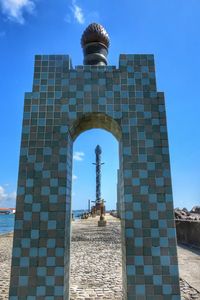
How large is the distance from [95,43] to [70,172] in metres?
3.27

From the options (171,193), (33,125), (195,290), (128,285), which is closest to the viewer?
(128,285)

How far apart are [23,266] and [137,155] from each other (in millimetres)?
2995

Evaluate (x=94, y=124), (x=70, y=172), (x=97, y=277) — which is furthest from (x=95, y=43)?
(x=97, y=277)

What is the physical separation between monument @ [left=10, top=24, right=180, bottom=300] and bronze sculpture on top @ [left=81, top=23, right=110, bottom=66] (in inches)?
7.6

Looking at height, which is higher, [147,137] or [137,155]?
[147,137]

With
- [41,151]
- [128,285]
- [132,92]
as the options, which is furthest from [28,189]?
[132,92]

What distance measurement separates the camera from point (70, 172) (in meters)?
5.66

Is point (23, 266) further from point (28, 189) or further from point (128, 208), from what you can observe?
point (128, 208)

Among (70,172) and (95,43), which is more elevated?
(95,43)

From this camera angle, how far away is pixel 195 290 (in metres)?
7.80

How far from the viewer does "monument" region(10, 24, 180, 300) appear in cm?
480

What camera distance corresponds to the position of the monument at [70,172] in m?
4.80

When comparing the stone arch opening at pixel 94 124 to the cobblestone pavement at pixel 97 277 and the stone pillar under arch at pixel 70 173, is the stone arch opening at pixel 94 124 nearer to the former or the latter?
the stone pillar under arch at pixel 70 173

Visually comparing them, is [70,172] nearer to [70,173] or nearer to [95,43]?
[70,173]
